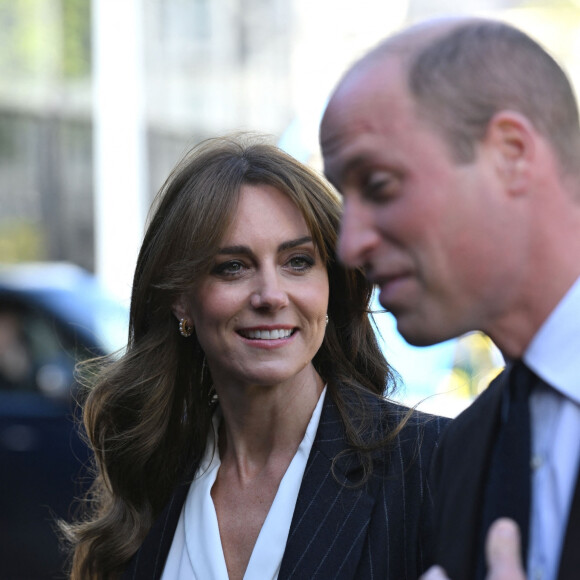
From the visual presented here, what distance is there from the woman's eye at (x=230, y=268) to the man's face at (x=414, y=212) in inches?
52.6

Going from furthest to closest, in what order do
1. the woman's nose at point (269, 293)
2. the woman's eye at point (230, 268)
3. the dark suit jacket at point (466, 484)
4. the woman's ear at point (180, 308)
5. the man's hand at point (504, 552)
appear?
the woman's ear at point (180, 308)
the woman's eye at point (230, 268)
the woman's nose at point (269, 293)
the dark suit jacket at point (466, 484)
the man's hand at point (504, 552)

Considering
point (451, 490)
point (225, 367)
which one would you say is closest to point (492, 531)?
point (451, 490)

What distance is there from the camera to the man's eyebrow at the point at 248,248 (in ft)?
9.59

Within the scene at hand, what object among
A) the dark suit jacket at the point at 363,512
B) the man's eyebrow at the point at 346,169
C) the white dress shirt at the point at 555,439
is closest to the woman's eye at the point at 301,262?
the dark suit jacket at the point at 363,512

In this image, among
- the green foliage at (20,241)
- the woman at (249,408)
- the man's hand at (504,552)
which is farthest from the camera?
the green foliage at (20,241)

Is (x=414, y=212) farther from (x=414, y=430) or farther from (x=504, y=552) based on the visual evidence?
(x=414, y=430)

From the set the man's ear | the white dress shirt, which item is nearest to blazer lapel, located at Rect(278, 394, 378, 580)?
the white dress shirt

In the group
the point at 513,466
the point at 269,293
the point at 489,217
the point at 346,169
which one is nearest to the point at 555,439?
the point at 513,466

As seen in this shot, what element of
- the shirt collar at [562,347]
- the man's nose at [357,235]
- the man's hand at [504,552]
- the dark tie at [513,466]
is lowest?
the man's hand at [504,552]

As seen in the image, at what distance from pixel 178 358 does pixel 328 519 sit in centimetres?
91

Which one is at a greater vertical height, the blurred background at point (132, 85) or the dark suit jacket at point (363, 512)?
the blurred background at point (132, 85)

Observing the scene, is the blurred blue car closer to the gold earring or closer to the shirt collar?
the gold earring

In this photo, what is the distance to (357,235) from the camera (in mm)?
1632

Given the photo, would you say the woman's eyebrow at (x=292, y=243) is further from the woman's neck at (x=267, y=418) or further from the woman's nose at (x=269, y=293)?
the woman's neck at (x=267, y=418)
